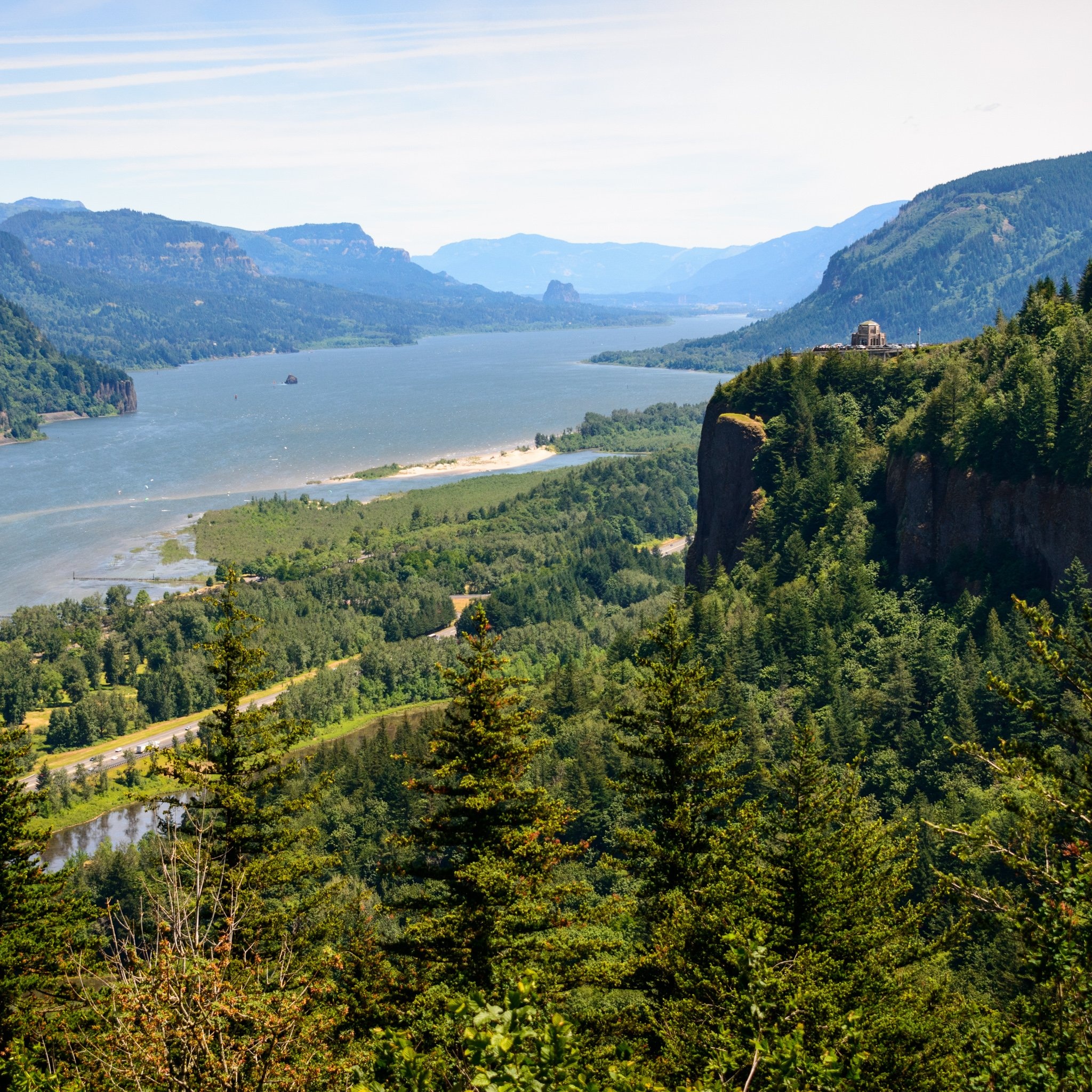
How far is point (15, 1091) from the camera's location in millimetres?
16234

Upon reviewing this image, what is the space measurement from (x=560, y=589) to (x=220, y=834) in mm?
101195

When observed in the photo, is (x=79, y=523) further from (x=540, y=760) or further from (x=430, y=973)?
(x=430, y=973)

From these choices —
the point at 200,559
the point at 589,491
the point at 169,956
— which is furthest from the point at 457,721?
the point at 589,491

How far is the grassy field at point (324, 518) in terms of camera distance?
140250mm

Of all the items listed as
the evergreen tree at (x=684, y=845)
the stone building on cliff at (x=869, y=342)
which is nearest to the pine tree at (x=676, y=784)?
the evergreen tree at (x=684, y=845)

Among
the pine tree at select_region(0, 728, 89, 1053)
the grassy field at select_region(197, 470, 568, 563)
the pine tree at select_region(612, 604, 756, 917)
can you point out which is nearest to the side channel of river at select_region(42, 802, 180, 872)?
the pine tree at select_region(0, 728, 89, 1053)

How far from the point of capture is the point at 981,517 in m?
61.0

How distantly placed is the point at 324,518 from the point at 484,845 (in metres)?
136

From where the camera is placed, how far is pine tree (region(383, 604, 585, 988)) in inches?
795

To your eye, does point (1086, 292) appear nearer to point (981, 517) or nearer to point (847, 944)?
point (981, 517)

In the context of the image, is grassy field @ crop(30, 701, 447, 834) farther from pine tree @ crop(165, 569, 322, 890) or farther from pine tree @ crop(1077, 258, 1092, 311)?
pine tree @ crop(1077, 258, 1092, 311)

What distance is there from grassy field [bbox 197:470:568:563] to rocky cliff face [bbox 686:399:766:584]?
67.9 meters

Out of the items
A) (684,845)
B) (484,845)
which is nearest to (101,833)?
(484,845)

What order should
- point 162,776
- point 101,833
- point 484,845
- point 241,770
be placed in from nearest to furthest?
point 484,845, point 241,770, point 162,776, point 101,833
